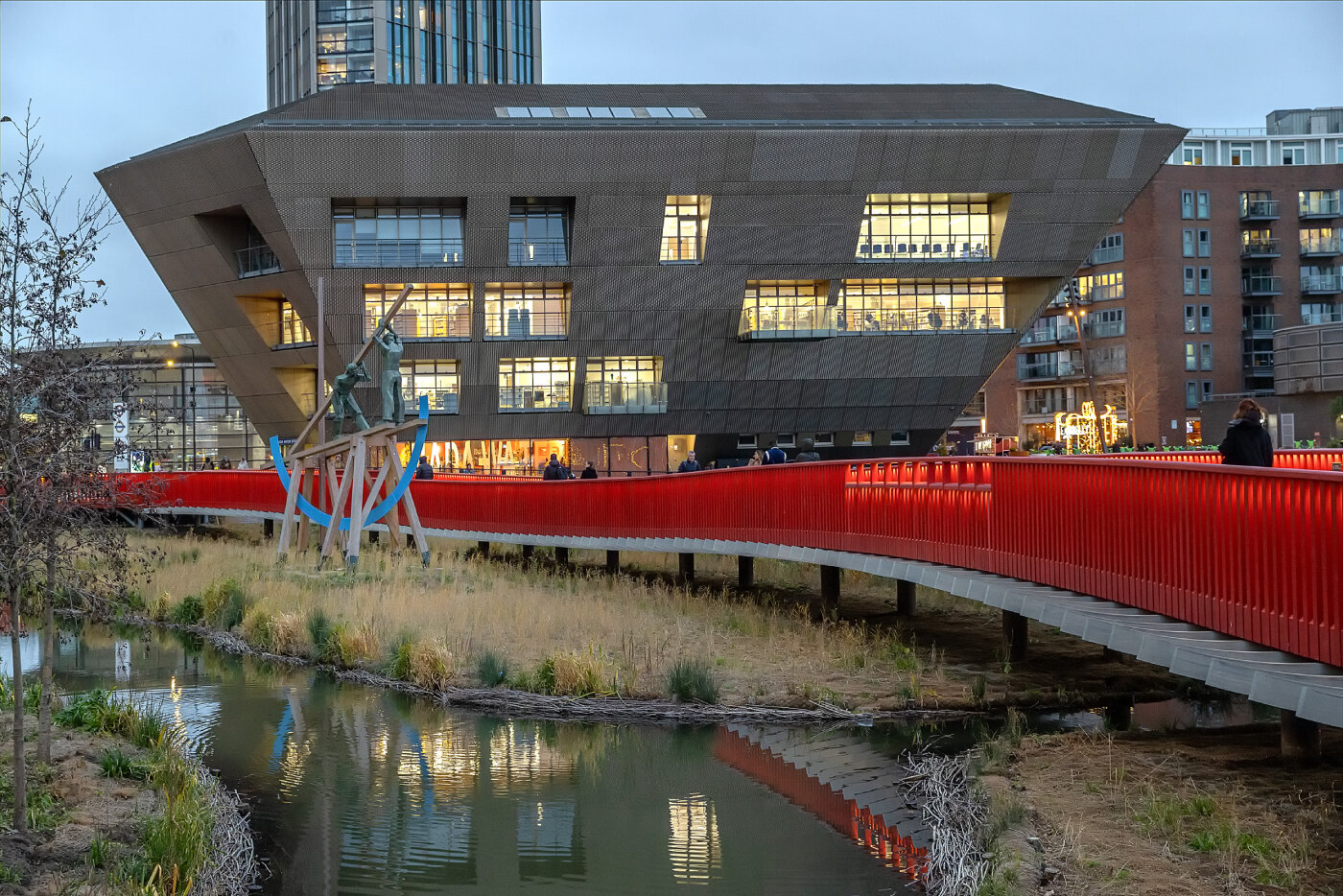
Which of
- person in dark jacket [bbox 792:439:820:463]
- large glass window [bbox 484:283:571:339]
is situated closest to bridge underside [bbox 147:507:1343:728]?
person in dark jacket [bbox 792:439:820:463]

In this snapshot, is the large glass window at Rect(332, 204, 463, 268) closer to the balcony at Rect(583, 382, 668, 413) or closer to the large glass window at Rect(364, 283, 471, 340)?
the large glass window at Rect(364, 283, 471, 340)

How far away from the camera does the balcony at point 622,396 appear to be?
57406 millimetres

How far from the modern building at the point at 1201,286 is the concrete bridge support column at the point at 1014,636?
7257 centimetres

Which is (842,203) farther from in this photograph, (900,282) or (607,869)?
(607,869)

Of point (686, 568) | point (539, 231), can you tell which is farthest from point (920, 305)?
point (686, 568)

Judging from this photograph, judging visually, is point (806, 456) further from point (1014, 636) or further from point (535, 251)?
point (535, 251)

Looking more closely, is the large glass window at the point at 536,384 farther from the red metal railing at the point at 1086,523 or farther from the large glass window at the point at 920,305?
the red metal railing at the point at 1086,523

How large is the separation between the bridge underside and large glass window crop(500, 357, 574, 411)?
3903 centimetres

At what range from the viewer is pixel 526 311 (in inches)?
2233

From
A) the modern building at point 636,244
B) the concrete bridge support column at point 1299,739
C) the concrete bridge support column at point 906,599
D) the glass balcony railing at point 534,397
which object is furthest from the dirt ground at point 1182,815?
the glass balcony railing at point 534,397

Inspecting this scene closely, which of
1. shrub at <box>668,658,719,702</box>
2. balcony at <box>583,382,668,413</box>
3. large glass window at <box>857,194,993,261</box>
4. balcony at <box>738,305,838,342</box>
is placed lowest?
shrub at <box>668,658,719,702</box>

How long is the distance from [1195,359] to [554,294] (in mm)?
48947

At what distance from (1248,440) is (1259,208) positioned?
8588cm

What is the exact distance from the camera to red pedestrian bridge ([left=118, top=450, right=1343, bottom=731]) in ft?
31.1
